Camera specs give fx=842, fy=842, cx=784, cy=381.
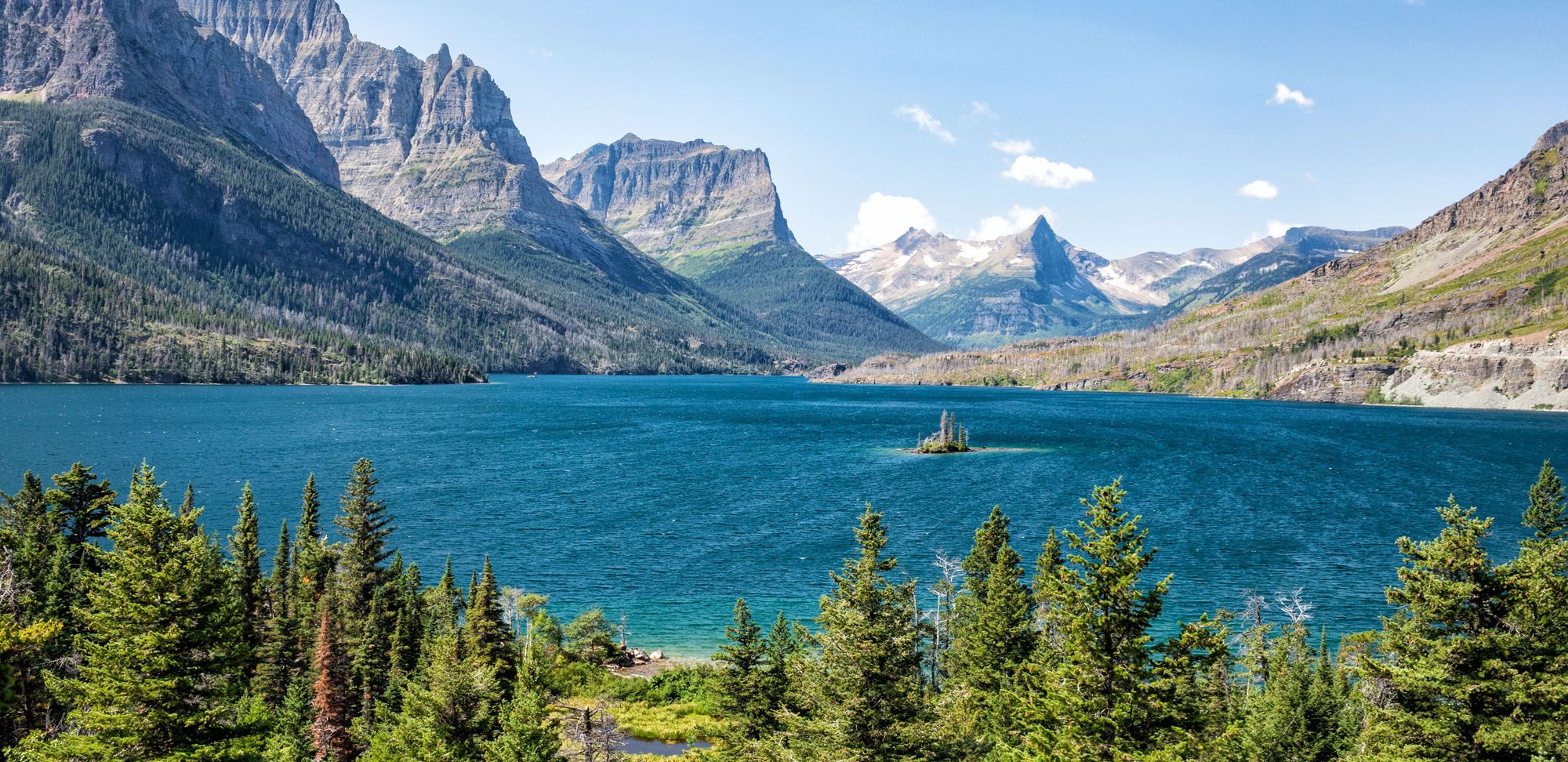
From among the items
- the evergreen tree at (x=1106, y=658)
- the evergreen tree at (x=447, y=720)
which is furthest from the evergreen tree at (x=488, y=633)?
the evergreen tree at (x=1106, y=658)

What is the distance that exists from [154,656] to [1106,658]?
2849 centimetres

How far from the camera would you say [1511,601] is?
22016 millimetres

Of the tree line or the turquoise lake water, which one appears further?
the turquoise lake water

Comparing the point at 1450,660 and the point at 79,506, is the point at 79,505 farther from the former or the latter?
the point at 1450,660

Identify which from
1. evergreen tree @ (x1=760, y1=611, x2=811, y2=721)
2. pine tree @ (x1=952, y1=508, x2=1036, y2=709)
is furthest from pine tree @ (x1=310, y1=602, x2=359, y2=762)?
pine tree @ (x1=952, y1=508, x2=1036, y2=709)

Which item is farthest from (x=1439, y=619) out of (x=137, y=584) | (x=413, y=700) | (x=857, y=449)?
(x=857, y=449)

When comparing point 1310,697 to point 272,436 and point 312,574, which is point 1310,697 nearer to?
point 312,574

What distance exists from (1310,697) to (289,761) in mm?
43244

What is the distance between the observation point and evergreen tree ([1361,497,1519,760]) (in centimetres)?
2147

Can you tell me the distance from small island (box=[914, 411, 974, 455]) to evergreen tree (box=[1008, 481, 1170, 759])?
466 feet

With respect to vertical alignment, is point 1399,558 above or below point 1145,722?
below

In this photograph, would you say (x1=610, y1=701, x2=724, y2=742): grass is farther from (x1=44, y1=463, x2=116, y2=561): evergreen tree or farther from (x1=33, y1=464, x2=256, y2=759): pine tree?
(x1=44, y1=463, x2=116, y2=561): evergreen tree

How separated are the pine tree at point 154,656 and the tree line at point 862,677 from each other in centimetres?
7

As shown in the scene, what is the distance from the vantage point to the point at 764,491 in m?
123
